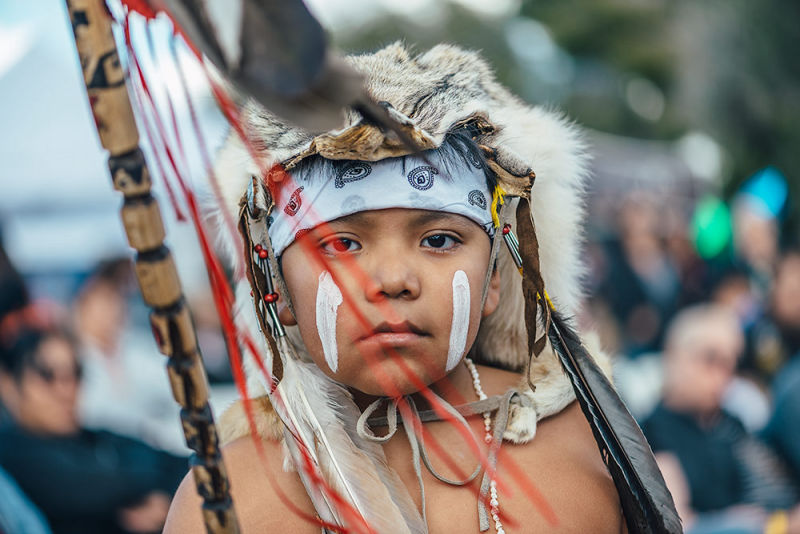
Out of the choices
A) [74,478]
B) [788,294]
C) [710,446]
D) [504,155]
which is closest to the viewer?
[504,155]

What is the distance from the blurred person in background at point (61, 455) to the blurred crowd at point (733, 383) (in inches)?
74.6

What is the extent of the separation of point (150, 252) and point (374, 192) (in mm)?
544

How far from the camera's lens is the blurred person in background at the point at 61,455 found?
9.98 feet

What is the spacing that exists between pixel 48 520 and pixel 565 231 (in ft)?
7.41

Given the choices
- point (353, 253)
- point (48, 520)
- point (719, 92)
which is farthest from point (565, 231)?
point (719, 92)

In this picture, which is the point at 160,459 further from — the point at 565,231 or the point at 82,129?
the point at 82,129

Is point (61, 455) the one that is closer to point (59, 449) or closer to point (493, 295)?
point (59, 449)

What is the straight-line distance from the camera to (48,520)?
9.93 feet

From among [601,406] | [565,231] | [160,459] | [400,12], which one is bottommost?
[160,459]

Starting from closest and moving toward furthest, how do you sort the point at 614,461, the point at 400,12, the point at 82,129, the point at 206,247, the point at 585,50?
1. the point at 206,247
2. the point at 614,461
3. the point at 82,129
4. the point at 585,50
5. the point at 400,12

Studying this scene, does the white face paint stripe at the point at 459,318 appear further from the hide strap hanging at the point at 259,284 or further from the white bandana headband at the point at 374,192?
the hide strap hanging at the point at 259,284

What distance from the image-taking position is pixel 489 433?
1.76 m

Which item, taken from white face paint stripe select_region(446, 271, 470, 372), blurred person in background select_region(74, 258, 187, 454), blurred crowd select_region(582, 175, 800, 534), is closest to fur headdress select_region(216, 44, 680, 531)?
white face paint stripe select_region(446, 271, 470, 372)

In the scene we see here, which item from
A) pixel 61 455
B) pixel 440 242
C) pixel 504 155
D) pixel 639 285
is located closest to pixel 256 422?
pixel 440 242
